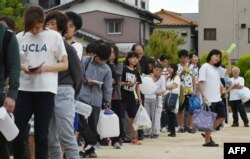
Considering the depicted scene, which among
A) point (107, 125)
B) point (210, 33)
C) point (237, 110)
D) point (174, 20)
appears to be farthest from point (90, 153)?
point (174, 20)

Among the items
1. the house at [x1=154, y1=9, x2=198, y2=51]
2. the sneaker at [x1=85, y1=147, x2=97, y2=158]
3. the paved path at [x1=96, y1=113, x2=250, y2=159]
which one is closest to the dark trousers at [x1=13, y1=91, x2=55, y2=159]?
the sneaker at [x1=85, y1=147, x2=97, y2=158]

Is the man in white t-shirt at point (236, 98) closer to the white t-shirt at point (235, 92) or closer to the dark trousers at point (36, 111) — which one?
the white t-shirt at point (235, 92)

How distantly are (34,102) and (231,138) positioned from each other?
27.3 feet

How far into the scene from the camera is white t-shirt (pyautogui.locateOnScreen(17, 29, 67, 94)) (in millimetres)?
7328

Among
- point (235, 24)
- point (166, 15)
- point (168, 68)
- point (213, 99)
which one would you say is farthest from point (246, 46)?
point (213, 99)

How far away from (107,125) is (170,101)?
484cm

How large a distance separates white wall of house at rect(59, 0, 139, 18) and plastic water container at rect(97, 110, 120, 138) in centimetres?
4228

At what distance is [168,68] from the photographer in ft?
54.3

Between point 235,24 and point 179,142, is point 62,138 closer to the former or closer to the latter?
point 179,142

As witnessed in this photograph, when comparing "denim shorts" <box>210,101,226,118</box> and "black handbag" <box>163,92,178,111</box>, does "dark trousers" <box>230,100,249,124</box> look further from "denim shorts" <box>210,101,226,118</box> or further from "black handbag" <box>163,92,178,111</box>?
"denim shorts" <box>210,101,226,118</box>

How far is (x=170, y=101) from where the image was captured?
→ 15789 mm

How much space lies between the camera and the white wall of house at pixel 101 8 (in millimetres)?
53438

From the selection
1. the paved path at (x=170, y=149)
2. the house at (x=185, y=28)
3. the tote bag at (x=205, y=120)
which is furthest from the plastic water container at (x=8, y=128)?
the house at (x=185, y=28)

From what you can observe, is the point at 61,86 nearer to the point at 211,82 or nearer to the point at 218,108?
the point at 211,82
